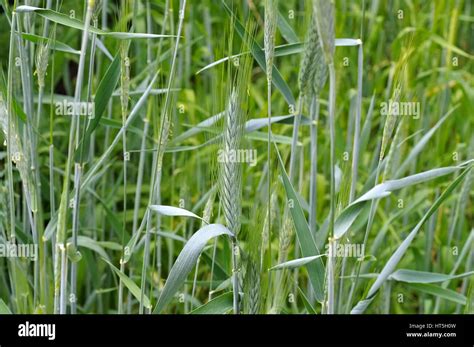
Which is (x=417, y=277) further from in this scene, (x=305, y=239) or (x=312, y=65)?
(x=312, y=65)

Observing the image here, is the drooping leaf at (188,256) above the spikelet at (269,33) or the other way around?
the other way around

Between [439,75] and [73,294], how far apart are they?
1.19 m

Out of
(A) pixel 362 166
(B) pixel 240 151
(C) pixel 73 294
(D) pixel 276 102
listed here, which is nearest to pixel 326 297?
(B) pixel 240 151

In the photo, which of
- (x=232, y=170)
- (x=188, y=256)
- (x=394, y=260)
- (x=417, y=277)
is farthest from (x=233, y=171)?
(x=417, y=277)

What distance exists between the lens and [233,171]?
2.77 ft

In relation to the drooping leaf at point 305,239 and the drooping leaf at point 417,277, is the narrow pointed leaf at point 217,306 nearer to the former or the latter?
the drooping leaf at point 305,239

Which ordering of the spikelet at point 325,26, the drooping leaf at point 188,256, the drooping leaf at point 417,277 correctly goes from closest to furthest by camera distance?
the spikelet at point 325,26, the drooping leaf at point 188,256, the drooping leaf at point 417,277

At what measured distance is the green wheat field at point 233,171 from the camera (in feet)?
2.83

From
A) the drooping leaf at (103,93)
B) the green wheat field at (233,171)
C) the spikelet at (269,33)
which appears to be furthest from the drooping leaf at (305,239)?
the drooping leaf at (103,93)

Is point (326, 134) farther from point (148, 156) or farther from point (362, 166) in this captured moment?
point (148, 156)

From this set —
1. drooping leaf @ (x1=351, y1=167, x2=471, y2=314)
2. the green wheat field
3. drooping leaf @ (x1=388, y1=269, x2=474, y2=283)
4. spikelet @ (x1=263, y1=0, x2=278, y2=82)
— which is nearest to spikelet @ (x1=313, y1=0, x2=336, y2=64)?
the green wheat field

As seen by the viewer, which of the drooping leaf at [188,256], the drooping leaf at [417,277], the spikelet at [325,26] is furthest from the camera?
the drooping leaf at [417,277]

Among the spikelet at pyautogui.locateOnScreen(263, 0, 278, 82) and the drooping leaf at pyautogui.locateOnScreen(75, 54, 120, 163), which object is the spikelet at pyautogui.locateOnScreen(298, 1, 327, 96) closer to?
the spikelet at pyautogui.locateOnScreen(263, 0, 278, 82)
